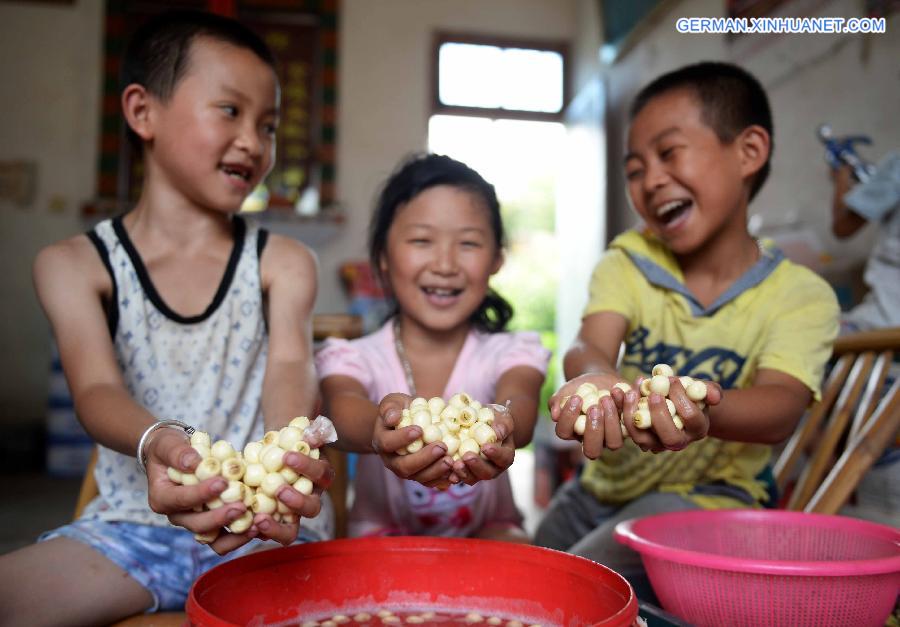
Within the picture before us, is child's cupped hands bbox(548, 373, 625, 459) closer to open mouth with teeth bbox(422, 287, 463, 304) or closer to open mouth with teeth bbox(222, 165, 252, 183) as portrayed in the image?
open mouth with teeth bbox(422, 287, 463, 304)

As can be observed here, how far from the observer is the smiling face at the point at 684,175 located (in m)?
1.42

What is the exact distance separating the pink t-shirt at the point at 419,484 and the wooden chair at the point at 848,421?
0.53 meters

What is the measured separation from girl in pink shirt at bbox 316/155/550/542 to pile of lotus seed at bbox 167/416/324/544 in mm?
541

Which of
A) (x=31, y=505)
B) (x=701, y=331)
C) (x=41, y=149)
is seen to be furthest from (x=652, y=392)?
(x=41, y=149)

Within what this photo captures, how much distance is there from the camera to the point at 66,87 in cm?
523

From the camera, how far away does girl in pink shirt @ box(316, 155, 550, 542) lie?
4.77 ft

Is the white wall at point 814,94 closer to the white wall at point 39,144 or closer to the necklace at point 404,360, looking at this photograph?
the necklace at point 404,360

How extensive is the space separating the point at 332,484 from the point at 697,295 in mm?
766

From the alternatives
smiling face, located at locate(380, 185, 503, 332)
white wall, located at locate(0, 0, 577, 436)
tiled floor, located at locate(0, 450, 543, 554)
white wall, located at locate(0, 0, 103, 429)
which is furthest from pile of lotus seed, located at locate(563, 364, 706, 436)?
white wall, located at locate(0, 0, 103, 429)

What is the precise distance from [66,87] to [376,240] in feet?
14.8

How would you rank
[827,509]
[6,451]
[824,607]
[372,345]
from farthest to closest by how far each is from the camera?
[6,451] → [372,345] → [827,509] → [824,607]

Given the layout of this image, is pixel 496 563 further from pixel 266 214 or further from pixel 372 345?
pixel 266 214

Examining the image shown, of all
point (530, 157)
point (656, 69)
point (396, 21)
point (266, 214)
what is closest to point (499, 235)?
point (656, 69)

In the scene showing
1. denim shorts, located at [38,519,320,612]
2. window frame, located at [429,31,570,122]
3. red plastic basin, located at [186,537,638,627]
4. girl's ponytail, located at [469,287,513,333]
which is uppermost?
window frame, located at [429,31,570,122]
